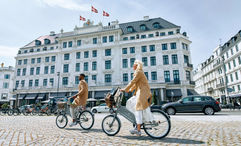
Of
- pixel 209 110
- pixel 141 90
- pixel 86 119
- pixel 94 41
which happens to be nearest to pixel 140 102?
pixel 141 90

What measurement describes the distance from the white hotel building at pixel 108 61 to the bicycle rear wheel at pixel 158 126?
2424cm

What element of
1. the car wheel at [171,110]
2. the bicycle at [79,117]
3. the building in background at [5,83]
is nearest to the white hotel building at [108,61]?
the car wheel at [171,110]

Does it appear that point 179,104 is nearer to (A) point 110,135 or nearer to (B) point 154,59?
(A) point 110,135

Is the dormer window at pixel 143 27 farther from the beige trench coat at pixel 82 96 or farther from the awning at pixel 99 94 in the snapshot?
the beige trench coat at pixel 82 96

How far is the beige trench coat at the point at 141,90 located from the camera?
12.5 feet

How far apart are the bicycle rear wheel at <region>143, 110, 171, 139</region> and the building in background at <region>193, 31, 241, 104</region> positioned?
28585 mm

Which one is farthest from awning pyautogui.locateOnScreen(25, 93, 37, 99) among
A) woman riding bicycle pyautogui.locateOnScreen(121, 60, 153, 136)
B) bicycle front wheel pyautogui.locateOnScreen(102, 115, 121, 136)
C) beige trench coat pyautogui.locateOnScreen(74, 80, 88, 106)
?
woman riding bicycle pyautogui.locateOnScreen(121, 60, 153, 136)

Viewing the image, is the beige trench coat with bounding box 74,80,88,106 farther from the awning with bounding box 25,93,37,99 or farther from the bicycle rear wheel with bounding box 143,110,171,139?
the awning with bounding box 25,93,37,99

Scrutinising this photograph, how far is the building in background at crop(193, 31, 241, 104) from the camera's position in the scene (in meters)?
34.8

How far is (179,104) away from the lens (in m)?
12.6

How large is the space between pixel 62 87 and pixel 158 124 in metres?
32.1

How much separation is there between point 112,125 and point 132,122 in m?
0.61

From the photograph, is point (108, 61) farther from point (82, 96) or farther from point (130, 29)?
point (82, 96)

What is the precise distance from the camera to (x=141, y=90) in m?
3.93
